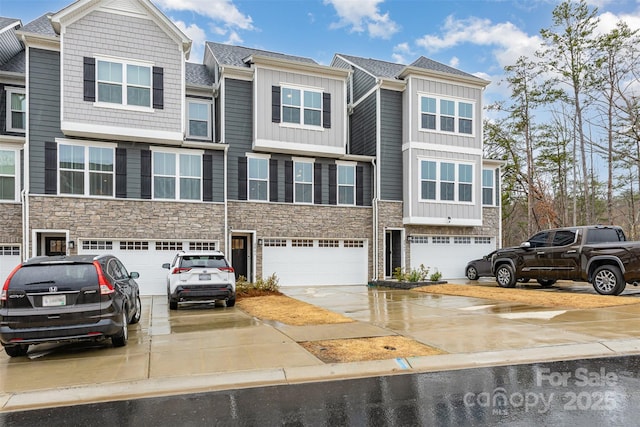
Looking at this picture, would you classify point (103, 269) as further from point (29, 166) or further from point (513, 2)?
point (513, 2)

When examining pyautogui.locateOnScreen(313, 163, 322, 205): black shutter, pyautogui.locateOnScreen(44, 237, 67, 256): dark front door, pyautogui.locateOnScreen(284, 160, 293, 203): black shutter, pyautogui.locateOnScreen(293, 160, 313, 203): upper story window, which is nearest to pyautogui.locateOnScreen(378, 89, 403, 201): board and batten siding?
pyautogui.locateOnScreen(313, 163, 322, 205): black shutter

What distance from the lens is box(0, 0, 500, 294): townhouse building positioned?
51.6 feet

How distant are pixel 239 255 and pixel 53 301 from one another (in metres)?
12.3

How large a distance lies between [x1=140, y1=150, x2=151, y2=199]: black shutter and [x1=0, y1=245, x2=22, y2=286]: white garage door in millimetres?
4451

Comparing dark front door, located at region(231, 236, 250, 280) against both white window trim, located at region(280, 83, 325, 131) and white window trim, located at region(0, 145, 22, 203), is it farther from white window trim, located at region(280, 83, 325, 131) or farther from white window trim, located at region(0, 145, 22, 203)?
white window trim, located at region(0, 145, 22, 203)

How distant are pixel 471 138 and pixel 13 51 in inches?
771

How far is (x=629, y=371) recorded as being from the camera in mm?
6121

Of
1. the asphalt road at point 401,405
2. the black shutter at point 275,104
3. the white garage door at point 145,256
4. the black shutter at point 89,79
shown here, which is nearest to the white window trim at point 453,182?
the black shutter at point 275,104

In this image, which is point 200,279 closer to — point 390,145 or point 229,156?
point 229,156

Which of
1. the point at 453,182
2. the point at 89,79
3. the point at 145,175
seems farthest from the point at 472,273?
the point at 89,79

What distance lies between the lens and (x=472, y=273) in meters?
21.4

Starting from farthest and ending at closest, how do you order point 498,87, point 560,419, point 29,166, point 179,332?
point 498,87 < point 29,166 < point 179,332 < point 560,419

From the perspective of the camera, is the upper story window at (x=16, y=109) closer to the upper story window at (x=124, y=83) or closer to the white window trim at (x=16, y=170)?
the white window trim at (x=16, y=170)

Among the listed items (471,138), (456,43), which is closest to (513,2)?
(456,43)
